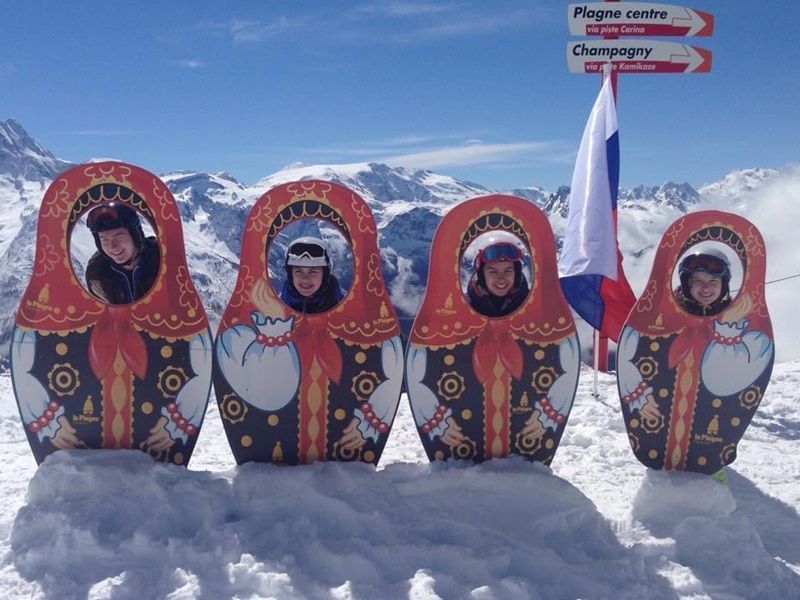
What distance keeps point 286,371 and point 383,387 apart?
658mm

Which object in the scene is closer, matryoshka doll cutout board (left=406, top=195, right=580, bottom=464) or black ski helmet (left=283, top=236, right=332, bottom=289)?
black ski helmet (left=283, top=236, right=332, bottom=289)

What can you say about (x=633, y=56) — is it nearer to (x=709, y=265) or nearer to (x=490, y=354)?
(x=709, y=265)

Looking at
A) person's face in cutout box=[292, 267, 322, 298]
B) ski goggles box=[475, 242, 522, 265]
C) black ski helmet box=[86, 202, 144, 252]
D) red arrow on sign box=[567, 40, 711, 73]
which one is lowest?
person's face in cutout box=[292, 267, 322, 298]

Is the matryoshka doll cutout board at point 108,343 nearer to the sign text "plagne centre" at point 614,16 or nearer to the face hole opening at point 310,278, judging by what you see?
the face hole opening at point 310,278

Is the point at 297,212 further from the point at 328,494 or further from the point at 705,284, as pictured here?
the point at 705,284

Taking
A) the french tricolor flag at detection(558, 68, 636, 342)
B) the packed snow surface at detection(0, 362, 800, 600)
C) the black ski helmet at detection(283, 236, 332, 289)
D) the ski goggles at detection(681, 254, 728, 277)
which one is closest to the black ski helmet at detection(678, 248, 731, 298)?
the ski goggles at detection(681, 254, 728, 277)

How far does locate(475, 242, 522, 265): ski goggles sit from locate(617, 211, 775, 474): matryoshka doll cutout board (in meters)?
0.96

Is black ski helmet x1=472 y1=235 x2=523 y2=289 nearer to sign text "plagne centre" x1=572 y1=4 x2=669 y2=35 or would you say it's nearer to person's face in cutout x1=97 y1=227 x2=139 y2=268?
person's face in cutout x1=97 y1=227 x2=139 y2=268

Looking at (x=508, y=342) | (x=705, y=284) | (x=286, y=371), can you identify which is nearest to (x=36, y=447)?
(x=286, y=371)

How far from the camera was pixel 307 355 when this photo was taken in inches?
181

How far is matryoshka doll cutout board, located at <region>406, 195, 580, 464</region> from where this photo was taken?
468 cm

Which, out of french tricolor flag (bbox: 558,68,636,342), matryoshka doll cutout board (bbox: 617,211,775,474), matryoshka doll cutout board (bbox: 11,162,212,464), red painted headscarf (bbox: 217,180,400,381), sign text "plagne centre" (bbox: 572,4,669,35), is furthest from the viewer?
sign text "plagne centre" (bbox: 572,4,669,35)

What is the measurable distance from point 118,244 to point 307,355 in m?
1.38

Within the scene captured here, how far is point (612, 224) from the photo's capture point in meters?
7.05
